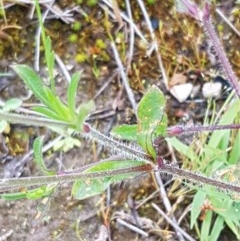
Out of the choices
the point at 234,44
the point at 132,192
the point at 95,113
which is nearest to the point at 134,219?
the point at 132,192

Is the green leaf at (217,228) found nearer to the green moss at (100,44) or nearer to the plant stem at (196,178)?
the plant stem at (196,178)

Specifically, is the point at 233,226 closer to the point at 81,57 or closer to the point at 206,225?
the point at 206,225

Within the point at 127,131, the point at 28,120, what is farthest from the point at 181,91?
the point at 28,120

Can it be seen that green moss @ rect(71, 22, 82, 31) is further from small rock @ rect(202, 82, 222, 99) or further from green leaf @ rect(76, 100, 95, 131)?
green leaf @ rect(76, 100, 95, 131)

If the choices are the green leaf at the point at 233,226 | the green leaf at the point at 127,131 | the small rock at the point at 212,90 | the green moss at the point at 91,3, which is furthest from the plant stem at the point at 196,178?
the green moss at the point at 91,3

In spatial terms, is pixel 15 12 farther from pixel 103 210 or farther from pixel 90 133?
pixel 90 133

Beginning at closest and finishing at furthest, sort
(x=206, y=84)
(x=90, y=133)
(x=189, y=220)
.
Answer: (x=90, y=133), (x=189, y=220), (x=206, y=84)
